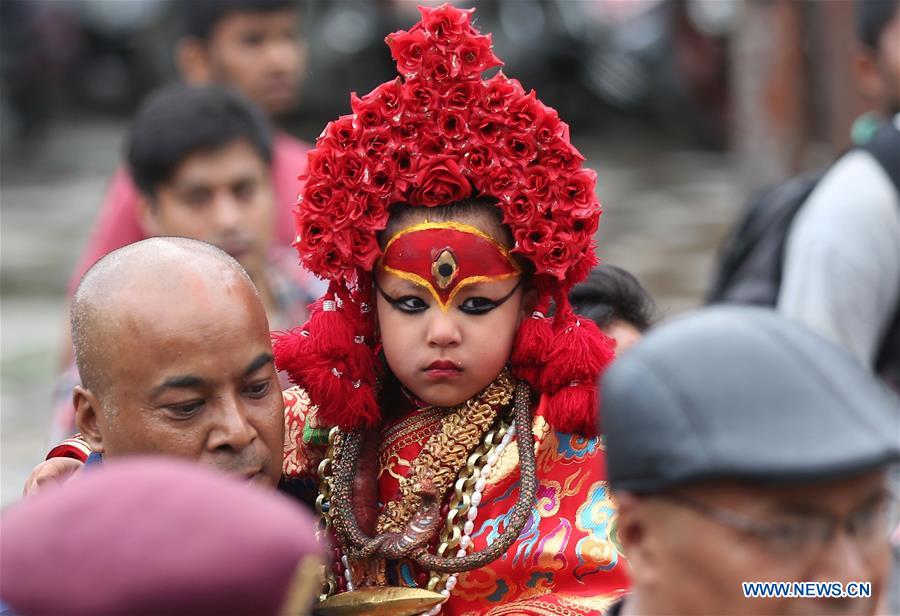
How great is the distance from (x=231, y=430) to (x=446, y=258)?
24.7 inches

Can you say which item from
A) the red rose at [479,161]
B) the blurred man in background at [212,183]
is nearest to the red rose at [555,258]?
the red rose at [479,161]

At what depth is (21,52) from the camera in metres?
18.1

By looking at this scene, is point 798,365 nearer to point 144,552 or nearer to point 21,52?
point 144,552

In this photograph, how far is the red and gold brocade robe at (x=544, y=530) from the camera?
11.1 ft

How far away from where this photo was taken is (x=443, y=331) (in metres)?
3.40

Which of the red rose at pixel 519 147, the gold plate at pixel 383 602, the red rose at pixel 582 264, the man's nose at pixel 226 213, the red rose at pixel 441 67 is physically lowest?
the gold plate at pixel 383 602

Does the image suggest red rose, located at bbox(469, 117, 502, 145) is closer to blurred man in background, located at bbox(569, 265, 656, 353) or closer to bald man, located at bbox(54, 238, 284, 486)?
bald man, located at bbox(54, 238, 284, 486)

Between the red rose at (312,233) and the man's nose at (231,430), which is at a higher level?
the red rose at (312,233)

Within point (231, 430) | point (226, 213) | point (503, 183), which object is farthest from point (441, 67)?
point (226, 213)

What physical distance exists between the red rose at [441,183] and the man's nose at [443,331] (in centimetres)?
27

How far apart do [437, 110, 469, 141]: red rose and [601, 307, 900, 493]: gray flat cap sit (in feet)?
4.47

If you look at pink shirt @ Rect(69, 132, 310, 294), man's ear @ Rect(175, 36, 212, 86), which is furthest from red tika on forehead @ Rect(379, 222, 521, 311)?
man's ear @ Rect(175, 36, 212, 86)

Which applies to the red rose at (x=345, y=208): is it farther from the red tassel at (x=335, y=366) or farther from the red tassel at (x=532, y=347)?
the red tassel at (x=532, y=347)

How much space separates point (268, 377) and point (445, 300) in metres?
0.44
